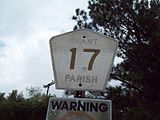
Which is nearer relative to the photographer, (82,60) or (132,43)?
(82,60)

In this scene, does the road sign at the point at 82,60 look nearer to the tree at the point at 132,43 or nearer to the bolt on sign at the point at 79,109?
the bolt on sign at the point at 79,109

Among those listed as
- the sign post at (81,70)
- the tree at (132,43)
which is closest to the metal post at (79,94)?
the sign post at (81,70)

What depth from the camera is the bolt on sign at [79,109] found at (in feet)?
6.10

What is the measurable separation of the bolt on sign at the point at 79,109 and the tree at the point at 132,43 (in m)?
10.8

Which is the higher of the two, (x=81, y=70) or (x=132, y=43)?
(x=132, y=43)

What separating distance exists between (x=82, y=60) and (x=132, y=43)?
39.5ft

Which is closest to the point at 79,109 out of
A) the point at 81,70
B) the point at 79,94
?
the point at 79,94

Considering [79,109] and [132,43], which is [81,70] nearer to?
[79,109]

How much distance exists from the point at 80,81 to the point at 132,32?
1215cm

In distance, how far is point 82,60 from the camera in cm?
193

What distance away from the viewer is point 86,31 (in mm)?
1981

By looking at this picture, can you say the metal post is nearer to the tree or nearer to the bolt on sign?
the bolt on sign

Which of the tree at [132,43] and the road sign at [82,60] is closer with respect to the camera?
the road sign at [82,60]

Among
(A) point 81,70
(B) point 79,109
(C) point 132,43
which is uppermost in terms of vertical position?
(C) point 132,43
